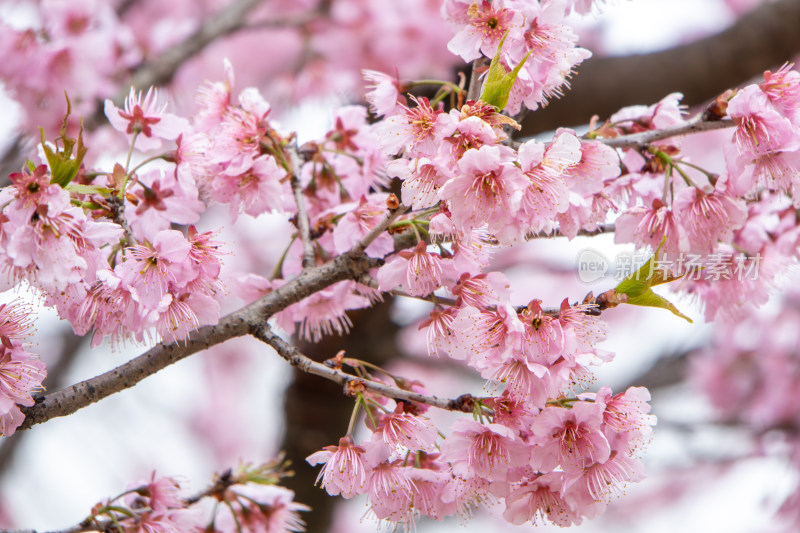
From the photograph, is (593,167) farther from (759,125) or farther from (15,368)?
(15,368)

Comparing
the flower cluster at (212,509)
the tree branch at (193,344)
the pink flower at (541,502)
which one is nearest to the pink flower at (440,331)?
the tree branch at (193,344)

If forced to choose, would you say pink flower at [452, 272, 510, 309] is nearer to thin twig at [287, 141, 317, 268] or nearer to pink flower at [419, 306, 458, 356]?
pink flower at [419, 306, 458, 356]

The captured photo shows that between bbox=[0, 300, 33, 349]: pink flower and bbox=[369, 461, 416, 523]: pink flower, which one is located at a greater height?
bbox=[0, 300, 33, 349]: pink flower

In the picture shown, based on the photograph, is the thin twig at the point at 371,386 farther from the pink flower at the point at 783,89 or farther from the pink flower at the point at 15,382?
the pink flower at the point at 783,89

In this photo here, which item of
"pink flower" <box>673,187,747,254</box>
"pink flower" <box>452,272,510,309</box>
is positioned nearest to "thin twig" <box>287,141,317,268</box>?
"pink flower" <box>452,272,510,309</box>

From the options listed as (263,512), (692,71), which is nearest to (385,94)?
(263,512)

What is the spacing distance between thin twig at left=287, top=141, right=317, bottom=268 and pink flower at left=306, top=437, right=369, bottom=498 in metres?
0.34

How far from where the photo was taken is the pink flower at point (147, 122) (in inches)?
53.9

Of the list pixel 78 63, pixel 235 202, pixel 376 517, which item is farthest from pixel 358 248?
pixel 78 63

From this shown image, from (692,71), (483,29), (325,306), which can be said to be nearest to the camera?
(483,29)

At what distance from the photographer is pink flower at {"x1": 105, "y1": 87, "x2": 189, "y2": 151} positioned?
1.37 m

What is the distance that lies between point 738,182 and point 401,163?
59cm

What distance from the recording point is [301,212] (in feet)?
4.61

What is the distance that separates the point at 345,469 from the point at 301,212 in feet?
1.61
